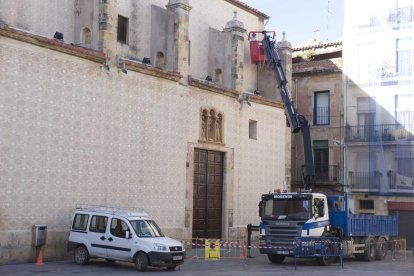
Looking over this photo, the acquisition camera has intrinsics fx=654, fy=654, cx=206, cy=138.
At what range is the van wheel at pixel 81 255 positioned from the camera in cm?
2155

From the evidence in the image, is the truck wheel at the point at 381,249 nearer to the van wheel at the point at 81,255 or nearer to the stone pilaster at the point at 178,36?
the stone pilaster at the point at 178,36

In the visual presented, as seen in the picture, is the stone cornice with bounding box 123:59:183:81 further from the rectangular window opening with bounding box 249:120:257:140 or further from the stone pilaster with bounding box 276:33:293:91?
the stone pilaster with bounding box 276:33:293:91

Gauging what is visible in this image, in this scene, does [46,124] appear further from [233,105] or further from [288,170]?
[288,170]

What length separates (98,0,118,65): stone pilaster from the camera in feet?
81.2

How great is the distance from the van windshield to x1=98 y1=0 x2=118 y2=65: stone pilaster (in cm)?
689

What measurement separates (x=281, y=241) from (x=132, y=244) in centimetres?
599

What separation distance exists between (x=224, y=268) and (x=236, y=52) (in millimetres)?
12866

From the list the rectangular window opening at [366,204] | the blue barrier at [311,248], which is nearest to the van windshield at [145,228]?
the blue barrier at [311,248]

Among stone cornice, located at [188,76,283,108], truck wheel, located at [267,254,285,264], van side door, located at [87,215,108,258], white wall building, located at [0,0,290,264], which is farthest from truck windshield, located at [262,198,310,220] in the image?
stone cornice, located at [188,76,283,108]

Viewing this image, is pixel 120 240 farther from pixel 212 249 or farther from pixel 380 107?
pixel 380 107

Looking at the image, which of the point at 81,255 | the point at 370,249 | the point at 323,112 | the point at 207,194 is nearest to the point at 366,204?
the point at 323,112

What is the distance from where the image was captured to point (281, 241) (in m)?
23.8

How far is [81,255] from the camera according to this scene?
21.6 meters

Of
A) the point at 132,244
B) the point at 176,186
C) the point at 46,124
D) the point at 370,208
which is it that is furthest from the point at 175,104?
the point at 370,208
